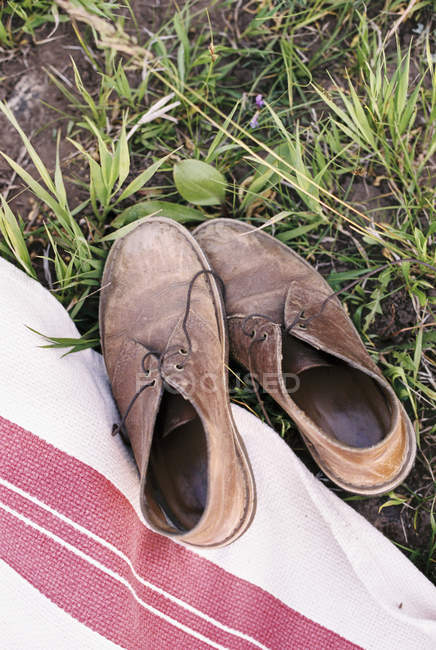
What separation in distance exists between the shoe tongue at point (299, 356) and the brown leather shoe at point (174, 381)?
0.58 ft

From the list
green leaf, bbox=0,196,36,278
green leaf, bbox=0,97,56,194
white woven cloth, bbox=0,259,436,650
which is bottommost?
white woven cloth, bbox=0,259,436,650

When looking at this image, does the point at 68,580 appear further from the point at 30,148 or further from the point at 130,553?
the point at 30,148

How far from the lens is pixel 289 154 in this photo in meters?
1.51

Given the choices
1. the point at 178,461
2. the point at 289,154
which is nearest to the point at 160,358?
the point at 178,461

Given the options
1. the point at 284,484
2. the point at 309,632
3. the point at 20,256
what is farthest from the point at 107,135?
the point at 309,632

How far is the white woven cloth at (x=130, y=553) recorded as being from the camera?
1316 mm

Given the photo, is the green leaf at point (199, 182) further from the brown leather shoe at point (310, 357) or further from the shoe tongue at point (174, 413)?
the shoe tongue at point (174, 413)

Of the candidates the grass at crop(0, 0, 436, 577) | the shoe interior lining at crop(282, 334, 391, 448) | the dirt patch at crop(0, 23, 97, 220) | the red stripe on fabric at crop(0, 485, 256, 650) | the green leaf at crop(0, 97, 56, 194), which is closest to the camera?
the green leaf at crop(0, 97, 56, 194)

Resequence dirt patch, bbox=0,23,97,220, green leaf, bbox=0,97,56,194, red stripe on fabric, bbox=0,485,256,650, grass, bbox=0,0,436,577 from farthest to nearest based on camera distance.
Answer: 1. dirt patch, bbox=0,23,97,220
2. grass, bbox=0,0,436,577
3. red stripe on fabric, bbox=0,485,256,650
4. green leaf, bbox=0,97,56,194

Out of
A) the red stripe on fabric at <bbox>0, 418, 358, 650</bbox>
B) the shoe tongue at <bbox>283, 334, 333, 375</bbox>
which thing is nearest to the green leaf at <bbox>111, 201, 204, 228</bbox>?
the shoe tongue at <bbox>283, 334, 333, 375</bbox>

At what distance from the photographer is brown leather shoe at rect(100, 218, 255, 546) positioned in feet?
4.04

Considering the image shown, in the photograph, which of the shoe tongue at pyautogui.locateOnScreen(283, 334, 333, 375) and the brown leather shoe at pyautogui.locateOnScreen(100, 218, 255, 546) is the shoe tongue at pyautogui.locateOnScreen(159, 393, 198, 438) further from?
the shoe tongue at pyautogui.locateOnScreen(283, 334, 333, 375)

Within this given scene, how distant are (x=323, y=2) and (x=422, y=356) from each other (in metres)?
1.10

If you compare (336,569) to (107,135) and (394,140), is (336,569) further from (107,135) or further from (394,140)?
(107,135)
